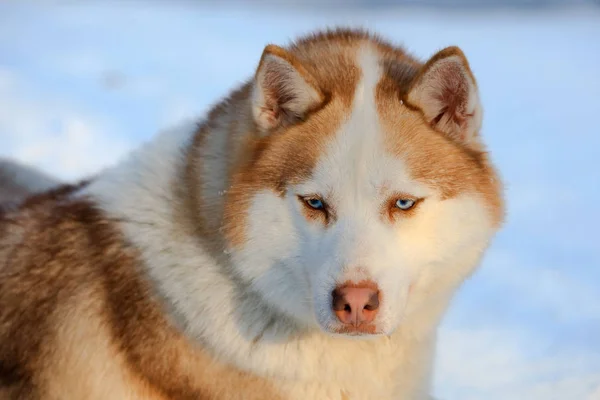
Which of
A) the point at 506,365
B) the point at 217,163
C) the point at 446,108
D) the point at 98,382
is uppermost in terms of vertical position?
the point at 446,108

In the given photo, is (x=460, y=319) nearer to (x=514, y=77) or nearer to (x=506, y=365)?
(x=506, y=365)

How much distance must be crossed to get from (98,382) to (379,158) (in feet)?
4.68

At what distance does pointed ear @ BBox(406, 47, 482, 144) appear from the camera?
2801mm

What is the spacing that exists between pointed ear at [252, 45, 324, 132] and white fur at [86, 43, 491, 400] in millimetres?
186

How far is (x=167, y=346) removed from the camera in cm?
308

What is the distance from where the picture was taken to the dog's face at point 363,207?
2.69 m

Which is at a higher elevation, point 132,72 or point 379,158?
point 379,158

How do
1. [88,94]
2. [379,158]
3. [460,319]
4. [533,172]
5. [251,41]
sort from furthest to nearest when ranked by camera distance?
[251,41]
[88,94]
[533,172]
[460,319]
[379,158]

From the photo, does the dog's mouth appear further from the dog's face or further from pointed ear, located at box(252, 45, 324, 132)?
pointed ear, located at box(252, 45, 324, 132)

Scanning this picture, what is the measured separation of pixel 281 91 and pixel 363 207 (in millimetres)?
530

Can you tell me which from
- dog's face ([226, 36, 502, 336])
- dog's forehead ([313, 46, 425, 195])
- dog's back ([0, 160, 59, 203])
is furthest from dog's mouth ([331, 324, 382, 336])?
dog's back ([0, 160, 59, 203])

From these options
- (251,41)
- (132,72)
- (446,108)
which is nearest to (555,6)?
(251,41)

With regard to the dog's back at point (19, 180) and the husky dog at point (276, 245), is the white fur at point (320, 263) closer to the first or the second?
the husky dog at point (276, 245)

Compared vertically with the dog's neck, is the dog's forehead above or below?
above
